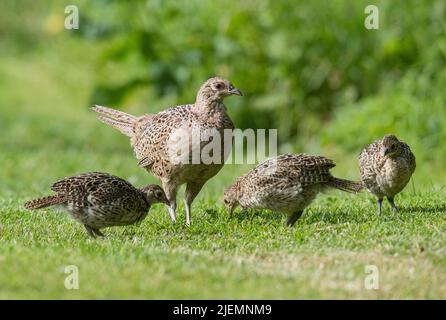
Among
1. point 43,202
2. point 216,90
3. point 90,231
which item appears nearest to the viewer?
point 43,202

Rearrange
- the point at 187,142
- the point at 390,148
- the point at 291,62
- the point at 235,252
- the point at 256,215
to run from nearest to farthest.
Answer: the point at 235,252 → the point at 390,148 → the point at 187,142 → the point at 256,215 → the point at 291,62

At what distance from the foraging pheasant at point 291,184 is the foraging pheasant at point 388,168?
0.19 meters

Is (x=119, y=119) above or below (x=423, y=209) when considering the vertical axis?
above

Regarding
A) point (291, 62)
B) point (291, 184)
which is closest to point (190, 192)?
point (291, 184)

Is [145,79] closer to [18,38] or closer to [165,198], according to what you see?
[165,198]

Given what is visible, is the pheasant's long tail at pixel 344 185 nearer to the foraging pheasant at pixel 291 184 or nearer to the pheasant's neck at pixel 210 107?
the foraging pheasant at pixel 291 184

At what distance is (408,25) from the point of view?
14.1 metres

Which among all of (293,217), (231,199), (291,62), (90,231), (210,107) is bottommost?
(90,231)

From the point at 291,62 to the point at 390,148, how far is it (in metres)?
6.94

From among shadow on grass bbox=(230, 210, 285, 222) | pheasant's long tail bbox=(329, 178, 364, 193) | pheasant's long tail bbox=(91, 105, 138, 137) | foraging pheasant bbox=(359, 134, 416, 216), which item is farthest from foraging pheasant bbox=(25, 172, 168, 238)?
foraging pheasant bbox=(359, 134, 416, 216)

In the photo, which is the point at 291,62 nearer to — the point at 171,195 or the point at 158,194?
the point at 171,195

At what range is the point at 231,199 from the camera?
8.46 m

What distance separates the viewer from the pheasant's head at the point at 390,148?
311 inches
